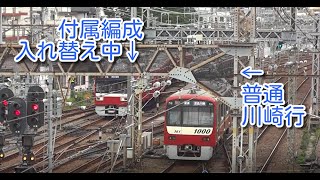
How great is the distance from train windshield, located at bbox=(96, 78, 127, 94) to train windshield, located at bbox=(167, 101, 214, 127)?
6257 millimetres

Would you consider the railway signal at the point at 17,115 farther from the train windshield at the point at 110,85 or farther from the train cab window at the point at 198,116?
the train windshield at the point at 110,85

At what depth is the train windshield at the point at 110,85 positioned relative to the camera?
73.5 ft

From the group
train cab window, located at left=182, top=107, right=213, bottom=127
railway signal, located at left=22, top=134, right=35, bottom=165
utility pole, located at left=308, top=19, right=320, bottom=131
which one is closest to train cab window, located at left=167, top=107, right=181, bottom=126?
train cab window, located at left=182, top=107, right=213, bottom=127

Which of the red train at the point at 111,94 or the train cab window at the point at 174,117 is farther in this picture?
the red train at the point at 111,94

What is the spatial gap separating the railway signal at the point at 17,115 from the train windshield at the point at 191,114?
4.69m

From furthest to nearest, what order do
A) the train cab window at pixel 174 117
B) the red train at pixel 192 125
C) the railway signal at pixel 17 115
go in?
the train cab window at pixel 174 117, the red train at pixel 192 125, the railway signal at pixel 17 115

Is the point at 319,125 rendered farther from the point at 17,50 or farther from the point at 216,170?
the point at 17,50

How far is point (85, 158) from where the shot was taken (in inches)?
691

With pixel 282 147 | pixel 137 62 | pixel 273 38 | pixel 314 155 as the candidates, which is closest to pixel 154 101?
pixel 273 38

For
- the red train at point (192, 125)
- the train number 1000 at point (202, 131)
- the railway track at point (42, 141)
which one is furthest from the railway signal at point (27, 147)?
the train number 1000 at point (202, 131)

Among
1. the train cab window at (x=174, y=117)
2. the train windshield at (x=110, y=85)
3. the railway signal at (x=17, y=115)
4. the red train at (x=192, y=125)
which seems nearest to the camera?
the railway signal at (x=17, y=115)

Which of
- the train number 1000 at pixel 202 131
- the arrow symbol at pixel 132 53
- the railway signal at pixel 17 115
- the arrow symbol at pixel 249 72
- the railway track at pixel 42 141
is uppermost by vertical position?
the arrow symbol at pixel 132 53

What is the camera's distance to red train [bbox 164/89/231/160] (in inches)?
632

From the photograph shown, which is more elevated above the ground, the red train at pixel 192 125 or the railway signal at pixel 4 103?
the railway signal at pixel 4 103
